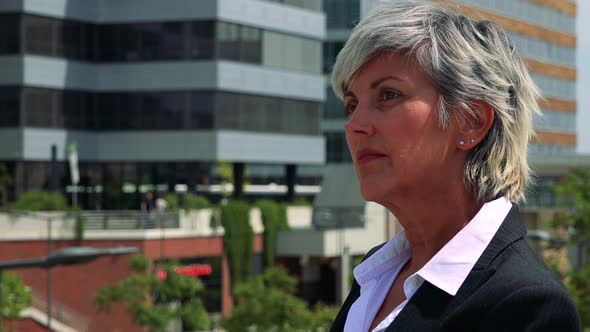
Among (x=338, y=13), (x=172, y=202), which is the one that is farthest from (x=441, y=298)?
(x=338, y=13)

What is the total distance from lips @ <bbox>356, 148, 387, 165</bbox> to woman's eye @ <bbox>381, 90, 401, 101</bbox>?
13cm

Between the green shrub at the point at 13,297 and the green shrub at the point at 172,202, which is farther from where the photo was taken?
the green shrub at the point at 172,202

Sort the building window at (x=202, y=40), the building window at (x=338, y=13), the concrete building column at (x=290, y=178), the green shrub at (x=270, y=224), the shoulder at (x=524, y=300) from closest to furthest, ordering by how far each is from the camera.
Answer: the shoulder at (x=524, y=300) < the green shrub at (x=270, y=224) < the building window at (x=202, y=40) < the concrete building column at (x=290, y=178) < the building window at (x=338, y=13)

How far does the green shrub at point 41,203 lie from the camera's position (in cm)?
4891

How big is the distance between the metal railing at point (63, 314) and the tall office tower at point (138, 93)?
8.82 metres

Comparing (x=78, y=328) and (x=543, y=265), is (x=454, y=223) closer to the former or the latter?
(x=543, y=265)

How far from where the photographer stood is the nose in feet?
9.27

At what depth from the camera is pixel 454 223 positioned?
9.34ft

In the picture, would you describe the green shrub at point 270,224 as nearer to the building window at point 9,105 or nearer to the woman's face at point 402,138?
the building window at point 9,105

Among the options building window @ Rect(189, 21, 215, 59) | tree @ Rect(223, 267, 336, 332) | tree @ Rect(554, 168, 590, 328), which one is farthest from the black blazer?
building window @ Rect(189, 21, 215, 59)

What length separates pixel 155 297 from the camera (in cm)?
4778

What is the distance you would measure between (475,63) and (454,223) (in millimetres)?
380

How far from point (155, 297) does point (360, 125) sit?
45615mm

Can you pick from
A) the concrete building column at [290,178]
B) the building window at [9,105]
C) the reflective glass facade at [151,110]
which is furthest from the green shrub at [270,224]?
the building window at [9,105]
